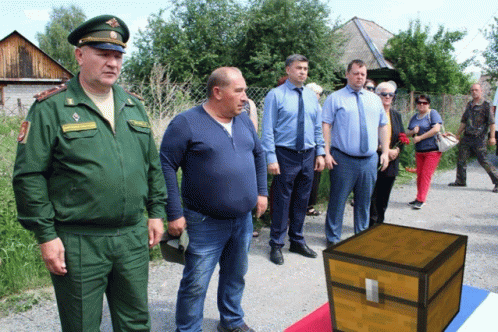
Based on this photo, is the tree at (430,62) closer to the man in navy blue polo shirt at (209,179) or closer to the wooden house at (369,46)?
the wooden house at (369,46)

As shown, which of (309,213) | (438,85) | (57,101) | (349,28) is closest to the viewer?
(57,101)

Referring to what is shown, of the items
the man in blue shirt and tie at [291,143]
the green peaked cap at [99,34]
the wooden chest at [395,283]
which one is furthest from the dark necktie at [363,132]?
the wooden chest at [395,283]

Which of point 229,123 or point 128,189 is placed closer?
point 128,189

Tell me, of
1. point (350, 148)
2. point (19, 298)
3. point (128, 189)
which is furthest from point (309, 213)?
point (128, 189)

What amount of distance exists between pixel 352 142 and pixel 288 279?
60.2 inches

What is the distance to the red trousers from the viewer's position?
270 inches

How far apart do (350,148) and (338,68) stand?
23241 mm

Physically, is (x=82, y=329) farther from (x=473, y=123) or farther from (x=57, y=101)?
(x=473, y=123)

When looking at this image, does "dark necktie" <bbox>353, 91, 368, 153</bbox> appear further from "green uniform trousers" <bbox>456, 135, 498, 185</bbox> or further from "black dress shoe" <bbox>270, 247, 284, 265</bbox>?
"green uniform trousers" <bbox>456, 135, 498, 185</bbox>

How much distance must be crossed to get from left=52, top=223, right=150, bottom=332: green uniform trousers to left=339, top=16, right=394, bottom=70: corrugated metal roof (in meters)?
25.7

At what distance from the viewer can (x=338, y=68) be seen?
26750 millimetres

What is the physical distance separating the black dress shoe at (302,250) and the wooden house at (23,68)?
147 feet

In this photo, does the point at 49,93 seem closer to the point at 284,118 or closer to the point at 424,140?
the point at 284,118

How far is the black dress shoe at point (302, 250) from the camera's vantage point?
4715 millimetres
